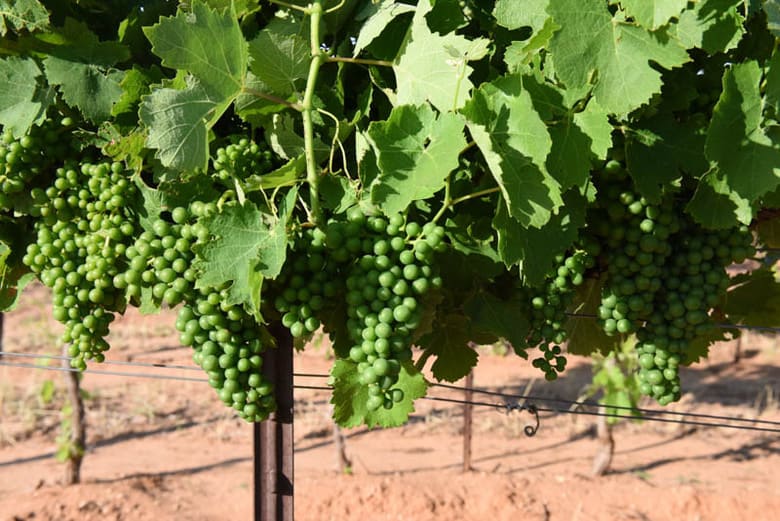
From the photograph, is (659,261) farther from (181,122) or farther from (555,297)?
(181,122)

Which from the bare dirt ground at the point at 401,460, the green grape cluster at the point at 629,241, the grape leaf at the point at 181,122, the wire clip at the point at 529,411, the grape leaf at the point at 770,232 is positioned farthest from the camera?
the bare dirt ground at the point at 401,460

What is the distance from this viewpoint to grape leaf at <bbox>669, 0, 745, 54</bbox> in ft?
3.35

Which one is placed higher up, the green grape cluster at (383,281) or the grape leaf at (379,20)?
the grape leaf at (379,20)

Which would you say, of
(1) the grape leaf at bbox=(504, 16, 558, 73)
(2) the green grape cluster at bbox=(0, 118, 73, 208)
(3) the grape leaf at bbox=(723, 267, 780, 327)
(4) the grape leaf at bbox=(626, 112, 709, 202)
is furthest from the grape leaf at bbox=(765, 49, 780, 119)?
(2) the green grape cluster at bbox=(0, 118, 73, 208)

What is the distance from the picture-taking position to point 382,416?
50.7 inches

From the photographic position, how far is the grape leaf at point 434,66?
1069 millimetres

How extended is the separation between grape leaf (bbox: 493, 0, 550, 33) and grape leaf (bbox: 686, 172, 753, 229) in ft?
1.25

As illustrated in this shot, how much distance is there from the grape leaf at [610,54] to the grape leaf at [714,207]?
0.71 feet

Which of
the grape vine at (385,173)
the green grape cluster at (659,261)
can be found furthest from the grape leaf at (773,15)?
the green grape cluster at (659,261)

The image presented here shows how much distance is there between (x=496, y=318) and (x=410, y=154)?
0.37m

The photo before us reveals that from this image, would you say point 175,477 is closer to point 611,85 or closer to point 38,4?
point 38,4

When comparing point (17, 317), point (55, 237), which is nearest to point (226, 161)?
point (55, 237)

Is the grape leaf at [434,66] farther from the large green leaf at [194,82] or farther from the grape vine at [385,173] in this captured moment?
the large green leaf at [194,82]

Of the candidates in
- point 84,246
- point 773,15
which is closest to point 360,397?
point 84,246
